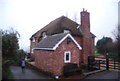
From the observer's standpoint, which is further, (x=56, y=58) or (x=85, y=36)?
(x=85, y=36)

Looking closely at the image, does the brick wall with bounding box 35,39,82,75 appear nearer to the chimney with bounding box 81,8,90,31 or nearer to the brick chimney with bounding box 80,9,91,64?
the brick chimney with bounding box 80,9,91,64

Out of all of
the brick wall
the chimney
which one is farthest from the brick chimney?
the brick wall

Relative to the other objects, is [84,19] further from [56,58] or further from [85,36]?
[56,58]

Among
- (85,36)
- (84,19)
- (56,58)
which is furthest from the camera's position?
(84,19)

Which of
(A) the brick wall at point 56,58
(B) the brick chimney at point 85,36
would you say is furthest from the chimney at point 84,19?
(A) the brick wall at point 56,58

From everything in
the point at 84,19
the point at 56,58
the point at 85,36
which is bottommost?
the point at 56,58

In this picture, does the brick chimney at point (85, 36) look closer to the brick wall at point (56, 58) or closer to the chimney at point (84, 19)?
the chimney at point (84, 19)

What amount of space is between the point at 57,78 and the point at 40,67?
3664 mm

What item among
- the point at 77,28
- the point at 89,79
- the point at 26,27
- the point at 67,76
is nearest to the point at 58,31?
the point at 77,28

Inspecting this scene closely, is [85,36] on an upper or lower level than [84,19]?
lower

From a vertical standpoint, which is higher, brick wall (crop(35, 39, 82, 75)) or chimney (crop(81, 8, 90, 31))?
chimney (crop(81, 8, 90, 31))

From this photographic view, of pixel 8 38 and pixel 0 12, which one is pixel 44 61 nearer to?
pixel 8 38

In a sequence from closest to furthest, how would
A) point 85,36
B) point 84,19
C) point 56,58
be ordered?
point 56,58 < point 85,36 < point 84,19

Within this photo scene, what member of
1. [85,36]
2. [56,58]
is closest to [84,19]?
[85,36]
